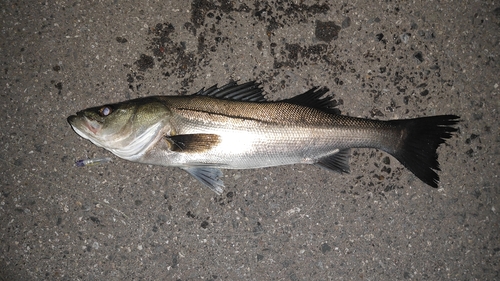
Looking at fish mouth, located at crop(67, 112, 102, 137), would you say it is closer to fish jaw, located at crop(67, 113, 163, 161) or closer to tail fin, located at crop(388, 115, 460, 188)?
fish jaw, located at crop(67, 113, 163, 161)

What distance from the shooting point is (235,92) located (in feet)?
8.68

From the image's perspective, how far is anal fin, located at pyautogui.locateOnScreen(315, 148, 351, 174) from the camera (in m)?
2.67

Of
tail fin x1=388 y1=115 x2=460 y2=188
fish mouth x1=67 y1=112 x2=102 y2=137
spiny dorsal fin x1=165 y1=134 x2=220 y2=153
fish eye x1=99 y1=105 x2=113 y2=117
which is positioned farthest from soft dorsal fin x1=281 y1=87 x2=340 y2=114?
fish mouth x1=67 y1=112 x2=102 y2=137

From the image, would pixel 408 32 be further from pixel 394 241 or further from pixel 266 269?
pixel 266 269

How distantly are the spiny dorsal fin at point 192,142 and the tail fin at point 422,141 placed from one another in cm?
152

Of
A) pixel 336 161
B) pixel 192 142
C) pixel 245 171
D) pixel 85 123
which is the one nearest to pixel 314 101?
pixel 336 161

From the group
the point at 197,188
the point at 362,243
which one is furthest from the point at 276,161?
the point at 362,243

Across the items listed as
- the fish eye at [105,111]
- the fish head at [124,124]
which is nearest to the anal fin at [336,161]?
the fish head at [124,124]

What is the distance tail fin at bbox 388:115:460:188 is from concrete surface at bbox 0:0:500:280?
35 centimetres

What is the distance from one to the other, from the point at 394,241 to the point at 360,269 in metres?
0.43

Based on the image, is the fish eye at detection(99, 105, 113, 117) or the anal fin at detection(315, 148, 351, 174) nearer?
the fish eye at detection(99, 105, 113, 117)

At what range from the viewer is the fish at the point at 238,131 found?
2.47 m

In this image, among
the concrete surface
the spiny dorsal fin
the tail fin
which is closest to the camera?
the spiny dorsal fin

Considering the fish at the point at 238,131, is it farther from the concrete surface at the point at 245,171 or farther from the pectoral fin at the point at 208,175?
the concrete surface at the point at 245,171
